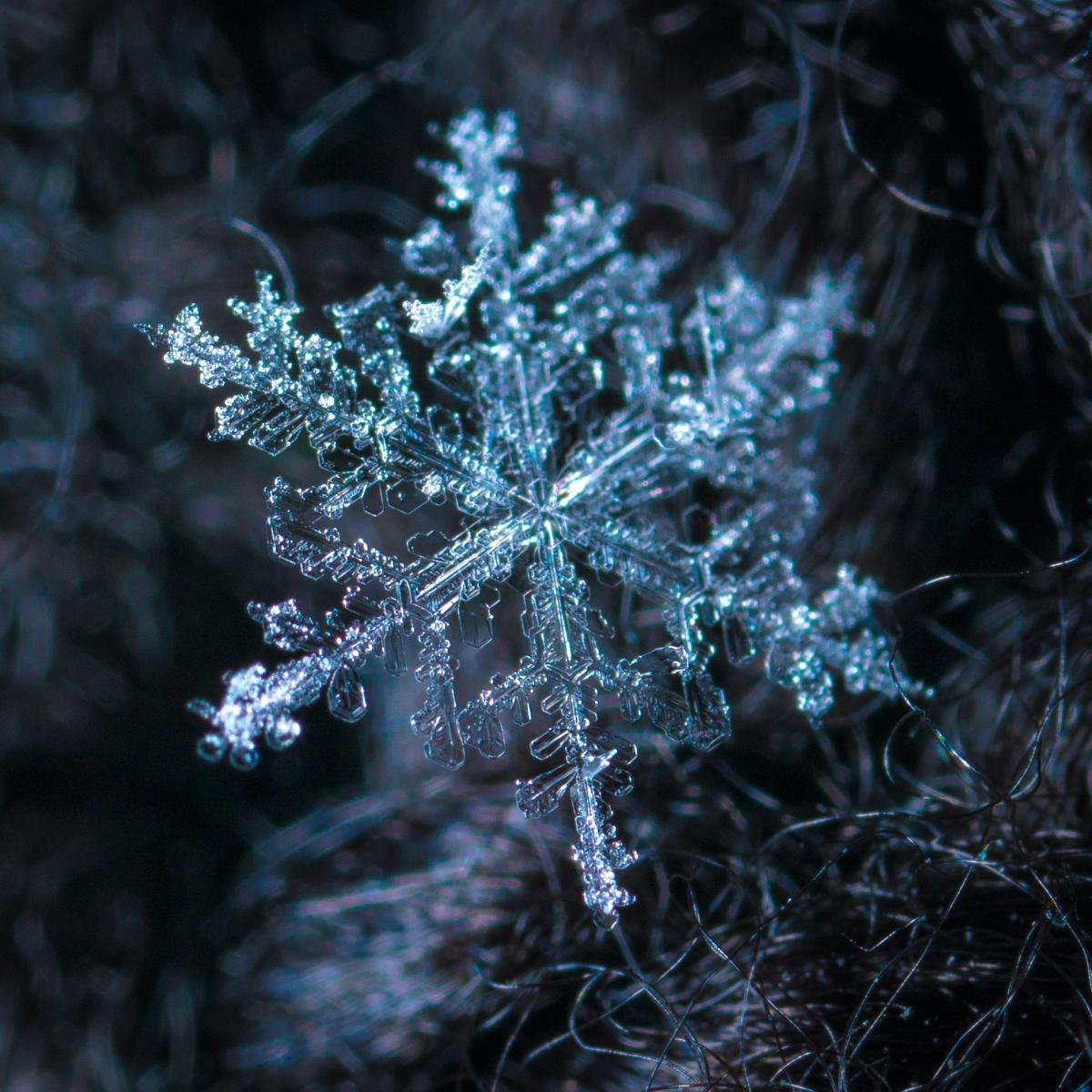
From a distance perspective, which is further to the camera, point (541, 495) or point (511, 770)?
point (511, 770)

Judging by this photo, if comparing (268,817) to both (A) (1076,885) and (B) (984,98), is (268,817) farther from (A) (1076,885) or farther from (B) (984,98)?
(B) (984,98)

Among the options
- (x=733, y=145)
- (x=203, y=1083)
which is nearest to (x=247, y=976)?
(x=203, y=1083)

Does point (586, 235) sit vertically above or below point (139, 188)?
below
